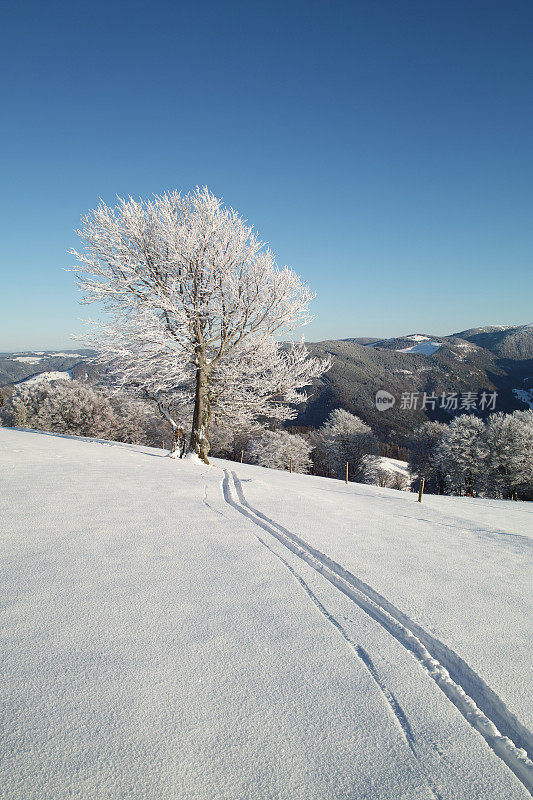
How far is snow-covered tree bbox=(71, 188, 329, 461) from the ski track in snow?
7.93m

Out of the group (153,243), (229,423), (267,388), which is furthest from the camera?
(229,423)

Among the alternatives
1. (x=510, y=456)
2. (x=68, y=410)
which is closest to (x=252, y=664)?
(x=68, y=410)

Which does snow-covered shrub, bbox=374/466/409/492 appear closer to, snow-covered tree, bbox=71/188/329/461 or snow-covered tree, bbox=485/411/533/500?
snow-covered tree, bbox=485/411/533/500

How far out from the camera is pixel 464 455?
3509 centimetres

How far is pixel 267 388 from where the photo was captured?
38.8 feet

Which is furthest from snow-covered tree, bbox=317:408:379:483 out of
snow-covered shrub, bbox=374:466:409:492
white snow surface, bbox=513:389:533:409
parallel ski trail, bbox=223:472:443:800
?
white snow surface, bbox=513:389:533:409

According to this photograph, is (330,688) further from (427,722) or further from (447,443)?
(447,443)

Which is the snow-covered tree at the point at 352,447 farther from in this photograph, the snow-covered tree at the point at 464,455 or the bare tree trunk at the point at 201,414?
the bare tree trunk at the point at 201,414

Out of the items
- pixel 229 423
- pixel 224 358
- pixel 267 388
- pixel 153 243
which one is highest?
pixel 153 243

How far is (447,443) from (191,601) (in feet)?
125

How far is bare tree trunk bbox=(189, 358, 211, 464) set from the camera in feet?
37.6

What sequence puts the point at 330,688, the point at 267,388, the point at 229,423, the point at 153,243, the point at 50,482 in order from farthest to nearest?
1. the point at 229,423
2. the point at 267,388
3. the point at 153,243
4. the point at 50,482
5. the point at 330,688

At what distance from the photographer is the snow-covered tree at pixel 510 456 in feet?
107

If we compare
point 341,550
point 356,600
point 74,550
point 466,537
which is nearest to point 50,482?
point 74,550
